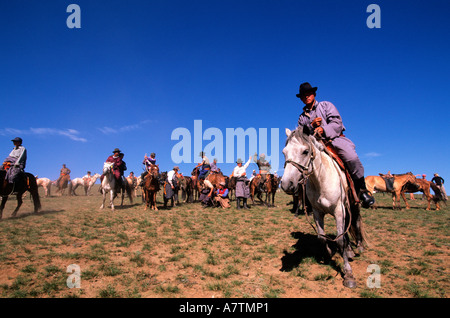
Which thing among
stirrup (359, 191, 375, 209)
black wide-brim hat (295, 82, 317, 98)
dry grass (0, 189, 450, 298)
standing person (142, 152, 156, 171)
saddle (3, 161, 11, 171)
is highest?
black wide-brim hat (295, 82, 317, 98)

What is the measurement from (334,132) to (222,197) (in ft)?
36.3

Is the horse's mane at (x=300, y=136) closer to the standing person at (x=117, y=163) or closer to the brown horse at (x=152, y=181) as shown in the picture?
the brown horse at (x=152, y=181)

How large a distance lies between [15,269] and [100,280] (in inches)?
89.0

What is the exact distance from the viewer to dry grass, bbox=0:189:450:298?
3838 mm

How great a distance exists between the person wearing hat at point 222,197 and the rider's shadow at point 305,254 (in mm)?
7777

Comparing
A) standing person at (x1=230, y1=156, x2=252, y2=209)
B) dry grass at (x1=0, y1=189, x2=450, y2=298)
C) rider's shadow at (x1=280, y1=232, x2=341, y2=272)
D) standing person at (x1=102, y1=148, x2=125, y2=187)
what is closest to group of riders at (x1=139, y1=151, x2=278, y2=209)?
standing person at (x1=230, y1=156, x2=252, y2=209)

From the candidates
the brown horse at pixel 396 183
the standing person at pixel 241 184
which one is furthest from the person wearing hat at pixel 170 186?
the brown horse at pixel 396 183

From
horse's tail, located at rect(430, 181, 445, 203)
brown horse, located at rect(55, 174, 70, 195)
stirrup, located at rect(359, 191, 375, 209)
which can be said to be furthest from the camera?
brown horse, located at rect(55, 174, 70, 195)

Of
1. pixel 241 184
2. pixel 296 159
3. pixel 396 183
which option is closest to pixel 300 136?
pixel 296 159

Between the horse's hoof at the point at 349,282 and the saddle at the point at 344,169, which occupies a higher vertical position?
the saddle at the point at 344,169

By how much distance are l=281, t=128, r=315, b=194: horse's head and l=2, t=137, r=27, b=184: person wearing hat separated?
43.3ft

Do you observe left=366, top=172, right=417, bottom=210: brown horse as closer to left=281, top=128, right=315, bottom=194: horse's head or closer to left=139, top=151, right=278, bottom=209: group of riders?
left=139, top=151, right=278, bottom=209: group of riders

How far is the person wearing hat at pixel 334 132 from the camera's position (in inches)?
171
